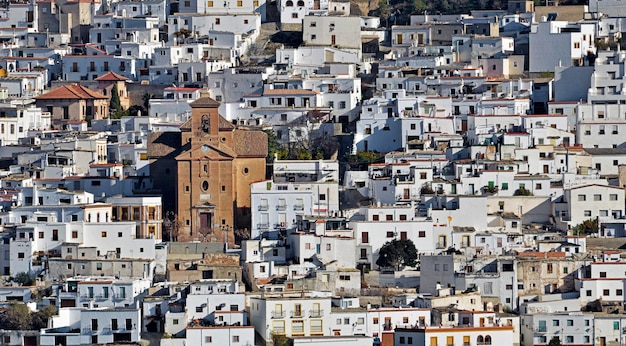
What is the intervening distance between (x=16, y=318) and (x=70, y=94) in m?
18.5

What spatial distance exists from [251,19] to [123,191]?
14.7 m

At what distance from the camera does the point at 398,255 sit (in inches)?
2517

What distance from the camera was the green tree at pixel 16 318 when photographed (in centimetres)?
5997

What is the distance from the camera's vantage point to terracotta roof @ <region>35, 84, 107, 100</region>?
77.3 m

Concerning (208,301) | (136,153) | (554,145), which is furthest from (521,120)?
(208,301)

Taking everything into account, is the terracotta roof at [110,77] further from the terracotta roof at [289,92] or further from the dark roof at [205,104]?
the dark roof at [205,104]

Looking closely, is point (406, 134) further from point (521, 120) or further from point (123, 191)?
point (123, 191)

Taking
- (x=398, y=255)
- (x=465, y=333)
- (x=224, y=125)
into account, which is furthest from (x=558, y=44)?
(x=465, y=333)

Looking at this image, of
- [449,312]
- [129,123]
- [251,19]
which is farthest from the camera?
[251,19]

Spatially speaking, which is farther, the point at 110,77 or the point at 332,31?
the point at 332,31

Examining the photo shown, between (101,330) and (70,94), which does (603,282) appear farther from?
(70,94)

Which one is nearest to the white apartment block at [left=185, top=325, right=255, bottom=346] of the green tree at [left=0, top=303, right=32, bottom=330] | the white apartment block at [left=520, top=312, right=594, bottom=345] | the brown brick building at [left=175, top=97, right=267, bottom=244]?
the green tree at [left=0, top=303, right=32, bottom=330]

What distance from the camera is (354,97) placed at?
248ft

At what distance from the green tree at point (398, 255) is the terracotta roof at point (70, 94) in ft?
53.0
